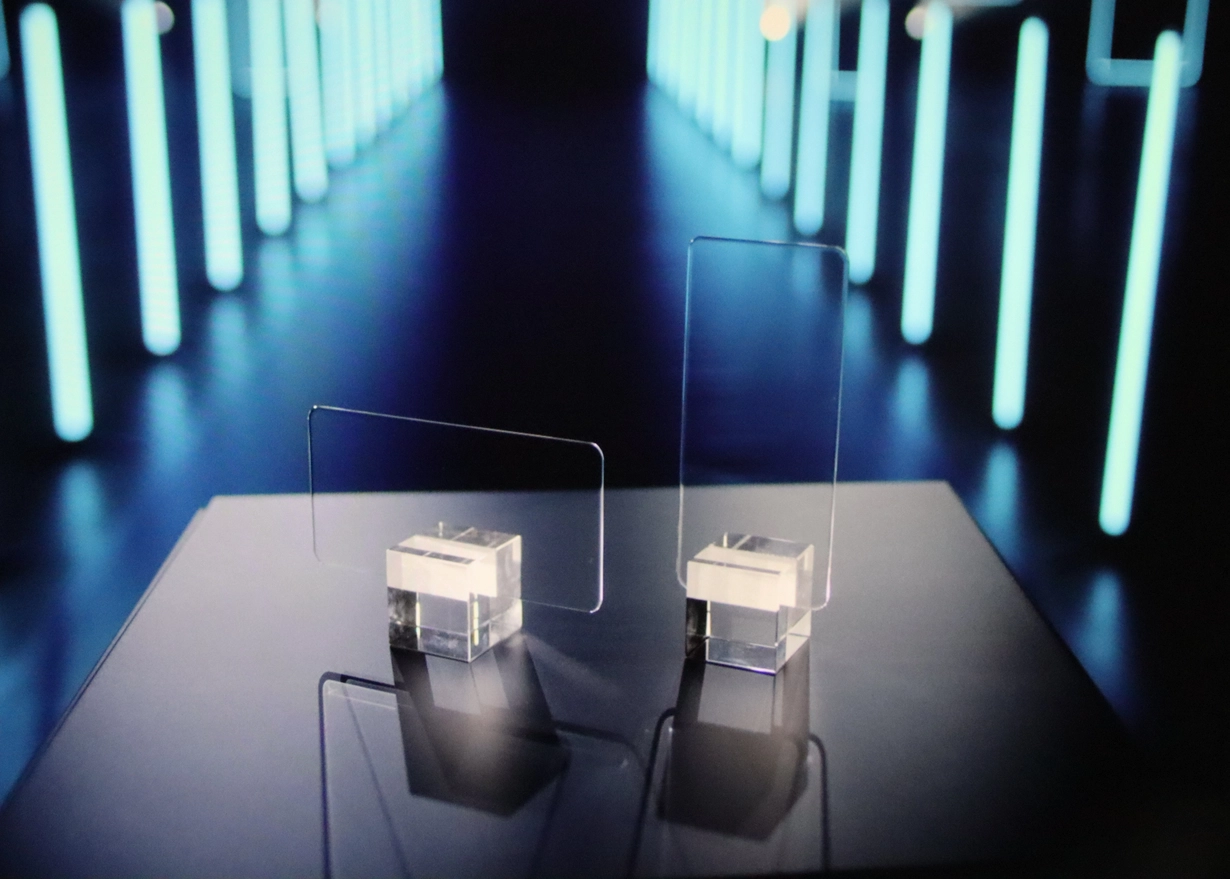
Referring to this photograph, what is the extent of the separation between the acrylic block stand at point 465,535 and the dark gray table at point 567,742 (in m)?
0.03

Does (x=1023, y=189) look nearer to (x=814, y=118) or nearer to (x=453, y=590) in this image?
(x=814, y=118)

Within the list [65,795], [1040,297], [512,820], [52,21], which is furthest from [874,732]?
[1040,297]

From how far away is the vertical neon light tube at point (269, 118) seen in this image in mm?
2410

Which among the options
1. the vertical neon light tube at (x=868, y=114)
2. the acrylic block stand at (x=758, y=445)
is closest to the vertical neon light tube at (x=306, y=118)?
the vertical neon light tube at (x=868, y=114)

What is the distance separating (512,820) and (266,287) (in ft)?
6.45

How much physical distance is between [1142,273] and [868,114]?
2.49ft

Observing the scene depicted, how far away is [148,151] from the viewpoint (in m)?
2.25

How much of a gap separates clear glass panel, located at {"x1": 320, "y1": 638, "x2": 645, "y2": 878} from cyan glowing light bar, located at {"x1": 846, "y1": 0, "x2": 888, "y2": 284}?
1.75 meters

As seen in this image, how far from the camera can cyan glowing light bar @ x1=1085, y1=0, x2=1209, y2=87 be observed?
278 cm

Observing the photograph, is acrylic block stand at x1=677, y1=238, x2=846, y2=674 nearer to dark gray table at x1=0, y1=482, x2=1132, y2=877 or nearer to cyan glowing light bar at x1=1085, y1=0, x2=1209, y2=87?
dark gray table at x1=0, y1=482, x2=1132, y2=877

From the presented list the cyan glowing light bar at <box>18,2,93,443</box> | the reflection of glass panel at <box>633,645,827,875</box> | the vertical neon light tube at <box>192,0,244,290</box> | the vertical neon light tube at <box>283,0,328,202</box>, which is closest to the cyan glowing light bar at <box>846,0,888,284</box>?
the vertical neon light tube at <box>283,0,328,202</box>

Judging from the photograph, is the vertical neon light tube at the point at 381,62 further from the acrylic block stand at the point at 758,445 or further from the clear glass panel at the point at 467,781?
the clear glass panel at the point at 467,781

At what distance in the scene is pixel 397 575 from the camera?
3.12 ft

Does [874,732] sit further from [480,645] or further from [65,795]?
[65,795]
